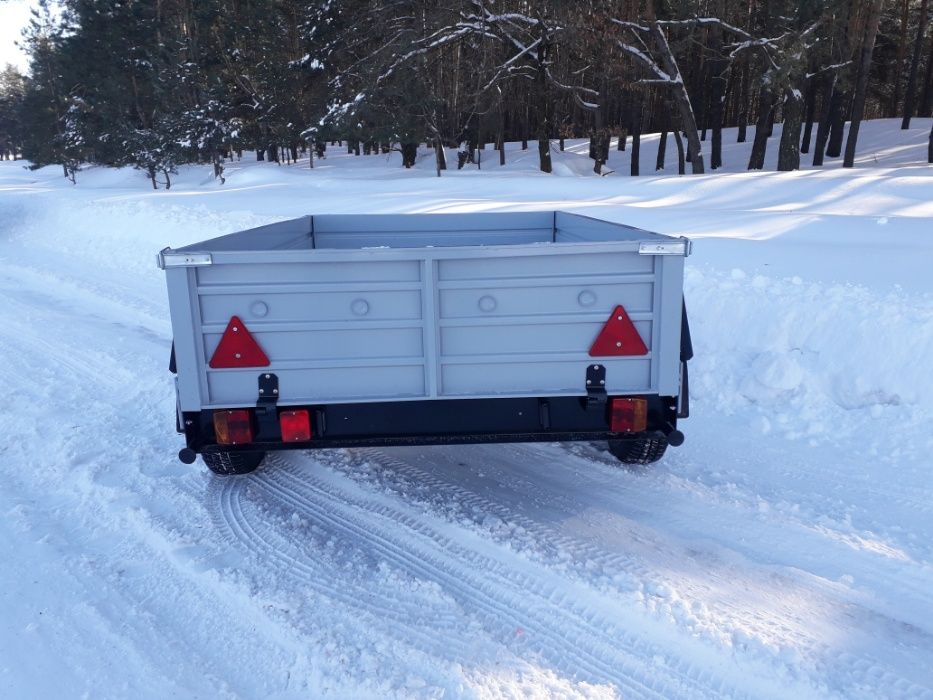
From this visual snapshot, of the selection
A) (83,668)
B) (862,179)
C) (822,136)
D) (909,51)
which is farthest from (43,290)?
(909,51)

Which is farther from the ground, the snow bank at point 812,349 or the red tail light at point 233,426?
the red tail light at point 233,426

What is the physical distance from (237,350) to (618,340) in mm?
1983

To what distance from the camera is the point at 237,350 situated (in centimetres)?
368

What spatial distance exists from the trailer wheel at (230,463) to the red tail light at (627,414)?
7.60 ft

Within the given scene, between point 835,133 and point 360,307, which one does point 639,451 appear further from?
point 835,133

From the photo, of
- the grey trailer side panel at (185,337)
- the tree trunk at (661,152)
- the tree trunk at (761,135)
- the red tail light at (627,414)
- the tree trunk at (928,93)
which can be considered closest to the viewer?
the grey trailer side panel at (185,337)

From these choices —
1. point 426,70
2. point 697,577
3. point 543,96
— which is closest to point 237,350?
point 697,577

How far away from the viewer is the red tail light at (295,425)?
3.83 m

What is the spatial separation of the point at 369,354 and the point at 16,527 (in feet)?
A: 7.81

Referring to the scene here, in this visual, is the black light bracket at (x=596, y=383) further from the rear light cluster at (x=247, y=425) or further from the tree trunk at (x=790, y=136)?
the tree trunk at (x=790, y=136)

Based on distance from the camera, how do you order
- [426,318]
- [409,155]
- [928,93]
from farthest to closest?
[928,93] < [409,155] < [426,318]

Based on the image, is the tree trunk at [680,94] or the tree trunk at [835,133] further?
the tree trunk at [835,133]

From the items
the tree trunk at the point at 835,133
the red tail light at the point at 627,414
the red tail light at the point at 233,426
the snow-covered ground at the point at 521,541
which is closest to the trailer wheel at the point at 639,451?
the snow-covered ground at the point at 521,541

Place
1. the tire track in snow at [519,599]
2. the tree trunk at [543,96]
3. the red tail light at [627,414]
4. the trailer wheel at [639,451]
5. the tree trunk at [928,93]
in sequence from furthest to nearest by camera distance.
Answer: the tree trunk at [928,93], the tree trunk at [543,96], the trailer wheel at [639,451], the red tail light at [627,414], the tire track in snow at [519,599]
